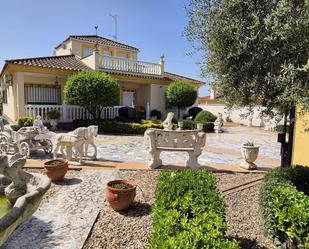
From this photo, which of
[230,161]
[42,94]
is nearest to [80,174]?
[230,161]

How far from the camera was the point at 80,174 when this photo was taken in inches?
275

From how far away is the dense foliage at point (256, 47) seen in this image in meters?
3.45

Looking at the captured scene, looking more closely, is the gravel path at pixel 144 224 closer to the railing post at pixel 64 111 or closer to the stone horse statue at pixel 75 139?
the stone horse statue at pixel 75 139

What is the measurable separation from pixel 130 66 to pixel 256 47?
18.4m

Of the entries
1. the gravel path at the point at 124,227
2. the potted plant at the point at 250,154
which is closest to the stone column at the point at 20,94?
the gravel path at the point at 124,227

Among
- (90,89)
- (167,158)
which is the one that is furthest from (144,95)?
(167,158)

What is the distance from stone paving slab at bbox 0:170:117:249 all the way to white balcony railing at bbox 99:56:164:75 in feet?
48.8

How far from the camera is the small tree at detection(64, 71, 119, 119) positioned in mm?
15352

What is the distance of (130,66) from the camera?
21531mm

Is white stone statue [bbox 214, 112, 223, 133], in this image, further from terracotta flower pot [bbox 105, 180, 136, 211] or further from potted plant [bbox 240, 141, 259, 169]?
terracotta flower pot [bbox 105, 180, 136, 211]

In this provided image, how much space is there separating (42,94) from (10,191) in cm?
1568

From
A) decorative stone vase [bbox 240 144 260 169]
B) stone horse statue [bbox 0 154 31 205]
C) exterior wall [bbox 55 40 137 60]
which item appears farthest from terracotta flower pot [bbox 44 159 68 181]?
exterior wall [bbox 55 40 137 60]

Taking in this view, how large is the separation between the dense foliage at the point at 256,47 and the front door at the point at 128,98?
1856 cm

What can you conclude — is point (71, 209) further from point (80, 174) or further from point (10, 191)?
point (80, 174)
